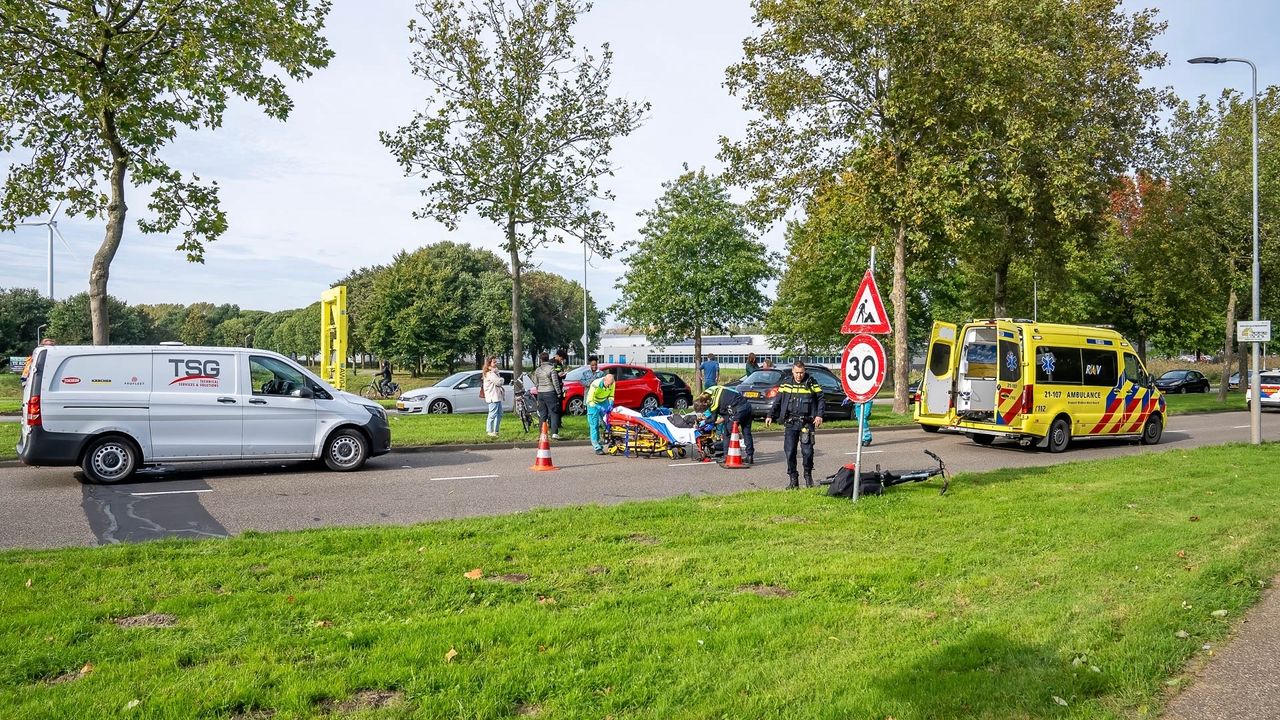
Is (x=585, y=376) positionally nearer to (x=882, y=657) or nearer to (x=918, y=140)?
(x=918, y=140)

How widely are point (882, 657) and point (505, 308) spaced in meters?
61.2

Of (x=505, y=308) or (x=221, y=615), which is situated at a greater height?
(x=505, y=308)

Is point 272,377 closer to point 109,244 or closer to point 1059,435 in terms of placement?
point 109,244

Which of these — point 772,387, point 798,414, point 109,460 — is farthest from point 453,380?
point 798,414

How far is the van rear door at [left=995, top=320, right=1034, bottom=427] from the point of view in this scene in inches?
659

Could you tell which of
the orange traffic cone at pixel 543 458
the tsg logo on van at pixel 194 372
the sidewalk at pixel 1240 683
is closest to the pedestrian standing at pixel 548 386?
the orange traffic cone at pixel 543 458

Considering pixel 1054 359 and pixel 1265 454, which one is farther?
pixel 1054 359

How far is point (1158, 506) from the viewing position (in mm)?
9406

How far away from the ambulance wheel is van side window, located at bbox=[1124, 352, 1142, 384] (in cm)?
94

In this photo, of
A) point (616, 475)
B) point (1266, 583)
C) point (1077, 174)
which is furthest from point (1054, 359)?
point (1266, 583)

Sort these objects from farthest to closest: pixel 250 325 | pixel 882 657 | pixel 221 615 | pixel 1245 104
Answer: pixel 250 325 → pixel 1245 104 → pixel 221 615 → pixel 882 657

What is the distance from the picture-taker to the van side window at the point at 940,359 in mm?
18484

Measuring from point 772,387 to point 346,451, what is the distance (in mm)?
11644

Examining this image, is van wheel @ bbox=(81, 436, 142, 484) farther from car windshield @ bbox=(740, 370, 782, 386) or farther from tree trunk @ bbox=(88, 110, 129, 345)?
car windshield @ bbox=(740, 370, 782, 386)
